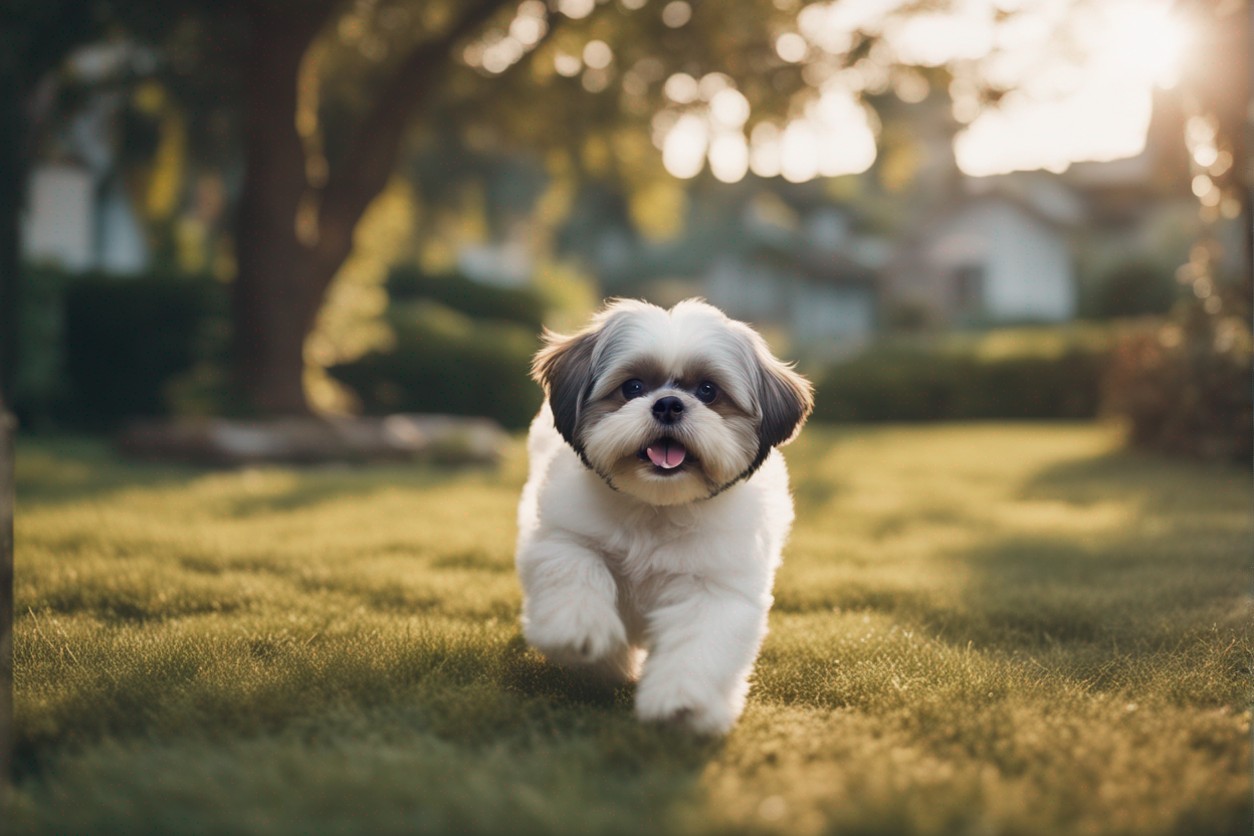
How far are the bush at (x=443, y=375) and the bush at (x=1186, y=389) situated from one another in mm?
8535

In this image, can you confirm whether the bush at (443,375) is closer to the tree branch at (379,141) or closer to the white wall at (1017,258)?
the tree branch at (379,141)

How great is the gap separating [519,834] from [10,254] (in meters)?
2.47

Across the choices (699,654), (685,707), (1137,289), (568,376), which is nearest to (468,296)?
(1137,289)

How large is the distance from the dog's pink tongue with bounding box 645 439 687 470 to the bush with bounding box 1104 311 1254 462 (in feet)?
21.1

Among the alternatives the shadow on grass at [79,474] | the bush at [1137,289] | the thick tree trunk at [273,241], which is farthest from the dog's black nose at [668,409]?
the bush at [1137,289]

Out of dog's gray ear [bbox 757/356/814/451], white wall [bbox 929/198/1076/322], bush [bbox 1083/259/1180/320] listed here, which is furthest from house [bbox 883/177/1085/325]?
dog's gray ear [bbox 757/356/814/451]

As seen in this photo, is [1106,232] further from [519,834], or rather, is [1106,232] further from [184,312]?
[519,834]

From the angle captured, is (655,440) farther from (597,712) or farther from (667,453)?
(597,712)

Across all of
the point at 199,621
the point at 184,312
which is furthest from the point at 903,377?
the point at 199,621

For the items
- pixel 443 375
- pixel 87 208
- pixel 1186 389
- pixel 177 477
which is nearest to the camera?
pixel 177 477

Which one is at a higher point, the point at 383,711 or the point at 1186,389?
the point at 1186,389

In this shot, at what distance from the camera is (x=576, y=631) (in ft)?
9.25

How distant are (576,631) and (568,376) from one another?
89cm

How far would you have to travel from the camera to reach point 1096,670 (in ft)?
11.1
